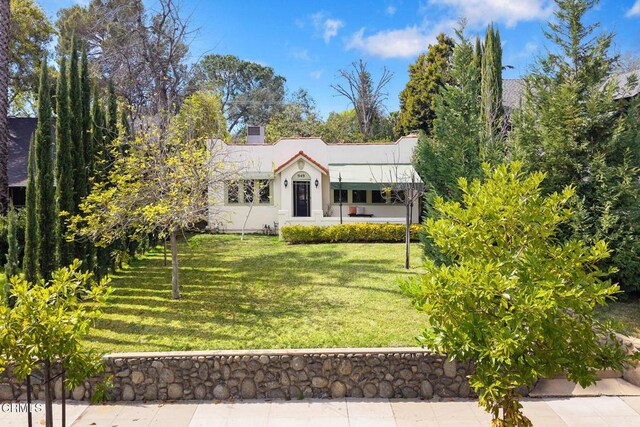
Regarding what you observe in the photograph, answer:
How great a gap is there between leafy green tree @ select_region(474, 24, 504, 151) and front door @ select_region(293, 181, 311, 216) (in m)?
13.3

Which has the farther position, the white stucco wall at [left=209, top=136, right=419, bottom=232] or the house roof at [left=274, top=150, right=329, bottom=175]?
the white stucco wall at [left=209, top=136, right=419, bottom=232]

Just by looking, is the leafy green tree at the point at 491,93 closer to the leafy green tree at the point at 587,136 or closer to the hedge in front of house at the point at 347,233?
the leafy green tree at the point at 587,136

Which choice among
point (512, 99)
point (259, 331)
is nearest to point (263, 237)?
point (259, 331)

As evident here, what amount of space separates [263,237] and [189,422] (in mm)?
20013

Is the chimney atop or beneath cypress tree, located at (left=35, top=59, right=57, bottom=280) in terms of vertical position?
atop

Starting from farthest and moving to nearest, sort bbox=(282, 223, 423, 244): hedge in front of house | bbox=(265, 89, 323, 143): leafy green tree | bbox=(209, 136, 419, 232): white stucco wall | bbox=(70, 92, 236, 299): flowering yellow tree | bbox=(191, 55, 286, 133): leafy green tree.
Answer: bbox=(191, 55, 286, 133): leafy green tree
bbox=(265, 89, 323, 143): leafy green tree
bbox=(209, 136, 419, 232): white stucco wall
bbox=(282, 223, 423, 244): hedge in front of house
bbox=(70, 92, 236, 299): flowering yellow tree

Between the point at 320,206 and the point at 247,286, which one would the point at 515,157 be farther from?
the point at 320,206

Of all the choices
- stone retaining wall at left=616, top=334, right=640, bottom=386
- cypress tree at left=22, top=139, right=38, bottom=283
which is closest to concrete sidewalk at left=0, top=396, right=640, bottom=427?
stone retaining wall at left=616, top=334, right=640, bottom=386

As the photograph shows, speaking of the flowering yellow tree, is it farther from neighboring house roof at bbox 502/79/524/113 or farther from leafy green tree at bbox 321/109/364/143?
neighboring house roof at bbox 502/79/524/113

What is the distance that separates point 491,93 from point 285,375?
1560 centimetres

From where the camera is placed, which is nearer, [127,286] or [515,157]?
[515,157]

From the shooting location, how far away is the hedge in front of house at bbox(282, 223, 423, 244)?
1009 inches

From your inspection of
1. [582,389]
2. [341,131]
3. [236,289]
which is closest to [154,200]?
[236,289]

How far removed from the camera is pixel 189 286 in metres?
16.6
